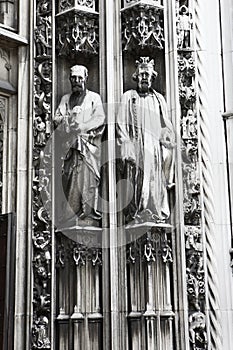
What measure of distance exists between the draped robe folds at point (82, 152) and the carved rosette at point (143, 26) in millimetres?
554

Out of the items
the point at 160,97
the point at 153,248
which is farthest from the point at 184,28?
the point at 153,248

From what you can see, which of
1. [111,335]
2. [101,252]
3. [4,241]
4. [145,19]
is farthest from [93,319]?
[145,19]

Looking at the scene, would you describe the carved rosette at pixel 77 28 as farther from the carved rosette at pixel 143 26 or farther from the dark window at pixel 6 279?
the dark window at pixel 6 279

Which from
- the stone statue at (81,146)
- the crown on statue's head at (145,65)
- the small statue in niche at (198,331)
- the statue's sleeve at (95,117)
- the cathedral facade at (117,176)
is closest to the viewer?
the small statue in niche at (198,331)

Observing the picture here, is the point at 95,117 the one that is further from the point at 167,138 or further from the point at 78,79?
the point at 167,138

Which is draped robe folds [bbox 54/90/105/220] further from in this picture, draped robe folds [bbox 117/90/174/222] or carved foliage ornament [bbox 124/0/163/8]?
carved foliage ornament [bbox 124/0/163/8]

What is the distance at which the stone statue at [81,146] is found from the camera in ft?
17.3

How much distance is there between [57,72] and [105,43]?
474mm

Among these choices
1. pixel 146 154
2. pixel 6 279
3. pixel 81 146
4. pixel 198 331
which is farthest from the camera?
pixel 81 146

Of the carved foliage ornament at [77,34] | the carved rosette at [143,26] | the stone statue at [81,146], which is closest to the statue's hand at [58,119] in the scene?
the stone statue at [81,146]

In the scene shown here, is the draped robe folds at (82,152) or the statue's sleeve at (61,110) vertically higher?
the statue's sleeve at (61,110)

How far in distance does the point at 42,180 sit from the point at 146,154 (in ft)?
2.90

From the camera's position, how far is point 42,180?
5.41m

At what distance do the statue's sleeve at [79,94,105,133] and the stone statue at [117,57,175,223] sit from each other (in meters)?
0.15
